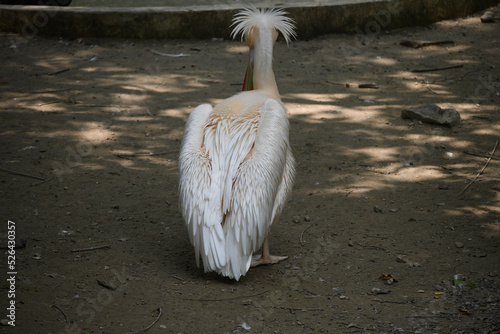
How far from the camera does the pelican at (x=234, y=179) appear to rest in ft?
11.7

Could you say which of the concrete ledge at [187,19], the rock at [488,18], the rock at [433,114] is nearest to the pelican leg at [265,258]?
the rock at [433,114]

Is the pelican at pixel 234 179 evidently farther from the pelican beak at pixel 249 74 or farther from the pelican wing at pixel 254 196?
the pelican beak at pixel 249 74

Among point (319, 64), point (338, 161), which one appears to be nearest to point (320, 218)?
point (338, 161)

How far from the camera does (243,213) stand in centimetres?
357

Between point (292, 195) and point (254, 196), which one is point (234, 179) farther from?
point (292, 195)

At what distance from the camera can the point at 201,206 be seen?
3.60 m

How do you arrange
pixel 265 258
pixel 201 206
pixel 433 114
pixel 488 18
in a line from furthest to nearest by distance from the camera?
pixel 488 18, pixel 433 114, pixel 265 258, pixel 201 206

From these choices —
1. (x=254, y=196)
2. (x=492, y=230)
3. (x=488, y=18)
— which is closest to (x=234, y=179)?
(x=254, y=196)

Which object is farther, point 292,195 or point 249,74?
point 292,195

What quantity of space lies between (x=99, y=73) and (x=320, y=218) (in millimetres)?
3990

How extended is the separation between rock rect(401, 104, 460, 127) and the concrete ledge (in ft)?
7.95

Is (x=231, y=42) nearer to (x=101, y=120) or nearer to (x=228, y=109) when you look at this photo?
(x=101, y=120)

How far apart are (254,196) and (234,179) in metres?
0.19

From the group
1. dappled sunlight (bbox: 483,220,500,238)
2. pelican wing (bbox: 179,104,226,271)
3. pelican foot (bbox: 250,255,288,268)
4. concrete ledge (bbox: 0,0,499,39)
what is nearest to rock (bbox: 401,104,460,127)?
dappled sunlight (bbox: 483,220,500,238)
